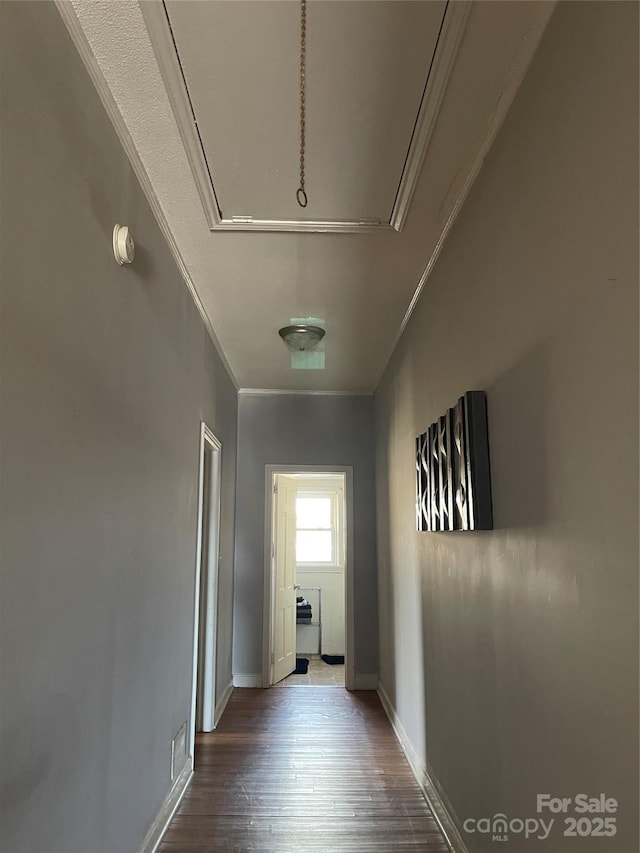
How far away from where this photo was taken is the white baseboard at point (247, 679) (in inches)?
192

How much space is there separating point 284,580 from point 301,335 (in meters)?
2.77

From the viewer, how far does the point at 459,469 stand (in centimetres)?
211

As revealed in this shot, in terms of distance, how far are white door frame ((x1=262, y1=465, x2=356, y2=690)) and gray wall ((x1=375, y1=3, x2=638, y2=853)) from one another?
253cm

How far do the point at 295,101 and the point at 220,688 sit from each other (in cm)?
400

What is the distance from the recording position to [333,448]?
5195 millimetres

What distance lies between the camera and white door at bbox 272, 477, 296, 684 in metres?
5.16

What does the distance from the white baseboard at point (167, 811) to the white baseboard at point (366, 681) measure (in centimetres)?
202

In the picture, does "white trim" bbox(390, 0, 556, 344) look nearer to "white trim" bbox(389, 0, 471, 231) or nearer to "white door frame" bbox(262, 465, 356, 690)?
"white trim" bbox(389, 0, 471, 231)

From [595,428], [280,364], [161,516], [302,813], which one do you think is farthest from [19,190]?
[280,364]

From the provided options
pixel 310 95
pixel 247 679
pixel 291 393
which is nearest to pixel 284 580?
pixel 247 679

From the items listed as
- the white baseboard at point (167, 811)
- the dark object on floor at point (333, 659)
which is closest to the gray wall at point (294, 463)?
the dark object on floor at point (333, 659)

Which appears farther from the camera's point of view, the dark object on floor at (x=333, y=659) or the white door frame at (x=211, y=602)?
the dark object on floor at (x=333, y=659)

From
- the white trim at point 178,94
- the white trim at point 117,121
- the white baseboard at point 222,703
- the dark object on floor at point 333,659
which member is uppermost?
the white trim at point 178,94

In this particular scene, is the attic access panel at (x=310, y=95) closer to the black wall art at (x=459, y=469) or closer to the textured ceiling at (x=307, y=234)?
the textured ceiling at (x=307, y=234)
